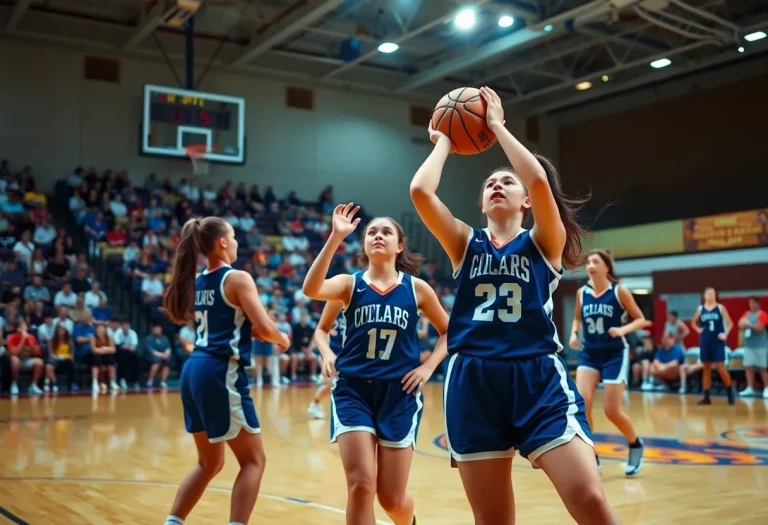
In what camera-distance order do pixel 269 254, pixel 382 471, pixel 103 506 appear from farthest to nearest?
pixel 269 254
pixel 103 506
pixel 382 471

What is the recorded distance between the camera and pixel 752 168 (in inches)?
834

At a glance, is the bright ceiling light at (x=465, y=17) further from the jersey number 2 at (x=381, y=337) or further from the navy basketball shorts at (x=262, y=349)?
the jersey number 2 at (x=381, y=337)

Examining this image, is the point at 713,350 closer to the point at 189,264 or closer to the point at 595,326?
the point at 595,326

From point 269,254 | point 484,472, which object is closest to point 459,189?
point 269,254

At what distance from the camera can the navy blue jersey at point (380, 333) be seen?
3.89 m

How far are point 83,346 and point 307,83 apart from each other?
36.7 feet

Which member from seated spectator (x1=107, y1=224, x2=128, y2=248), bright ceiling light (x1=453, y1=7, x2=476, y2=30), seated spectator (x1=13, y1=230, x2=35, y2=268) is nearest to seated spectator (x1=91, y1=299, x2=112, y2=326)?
seated spectator (x1=13, y1=230, x2=35, y2=268)

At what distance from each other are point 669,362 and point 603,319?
9687 millimetres

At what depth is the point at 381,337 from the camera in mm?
3949

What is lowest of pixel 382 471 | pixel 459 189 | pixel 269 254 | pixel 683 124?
pixel 382 471

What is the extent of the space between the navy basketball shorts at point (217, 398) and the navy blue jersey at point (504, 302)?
4.60 feet

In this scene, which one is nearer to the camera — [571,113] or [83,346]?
[83,346]

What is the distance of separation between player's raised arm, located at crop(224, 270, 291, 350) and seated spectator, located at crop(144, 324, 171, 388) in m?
11.9

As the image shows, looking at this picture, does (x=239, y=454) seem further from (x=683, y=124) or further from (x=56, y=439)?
(x=683, y=124)
